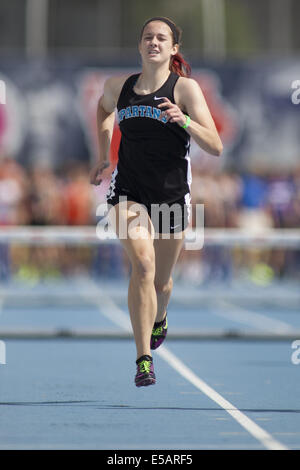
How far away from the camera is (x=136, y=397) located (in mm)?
7992

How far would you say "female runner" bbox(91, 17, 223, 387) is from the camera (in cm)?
752

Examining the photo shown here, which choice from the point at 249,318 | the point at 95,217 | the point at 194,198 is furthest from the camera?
the point at 95,217

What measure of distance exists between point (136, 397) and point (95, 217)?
50.9 feet

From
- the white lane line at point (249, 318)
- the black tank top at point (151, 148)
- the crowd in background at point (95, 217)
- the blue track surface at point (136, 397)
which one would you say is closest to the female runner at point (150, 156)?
the black tank top at point (151, 148)

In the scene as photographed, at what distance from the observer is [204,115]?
24.7 feet

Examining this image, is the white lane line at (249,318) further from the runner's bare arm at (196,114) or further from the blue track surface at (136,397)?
the runner's bare arm at (196,114)

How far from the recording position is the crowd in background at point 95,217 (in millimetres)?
22578

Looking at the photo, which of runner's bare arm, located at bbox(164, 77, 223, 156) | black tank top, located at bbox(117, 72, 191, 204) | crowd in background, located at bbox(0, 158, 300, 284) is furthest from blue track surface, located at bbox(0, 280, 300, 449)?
crowd in background, located at bbox(0, 158, 300, 284)

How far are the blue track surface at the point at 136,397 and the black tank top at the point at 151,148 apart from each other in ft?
4.72

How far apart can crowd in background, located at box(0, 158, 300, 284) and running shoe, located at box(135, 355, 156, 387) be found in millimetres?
14318

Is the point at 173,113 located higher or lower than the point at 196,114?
lower

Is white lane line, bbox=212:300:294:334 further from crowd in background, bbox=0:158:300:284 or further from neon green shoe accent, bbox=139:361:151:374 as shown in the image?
neon green shoe accent, bbox=139:361:151:374

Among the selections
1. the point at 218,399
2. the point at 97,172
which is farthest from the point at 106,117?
the point at 218,399

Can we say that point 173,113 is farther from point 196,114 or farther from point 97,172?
point 97,172
